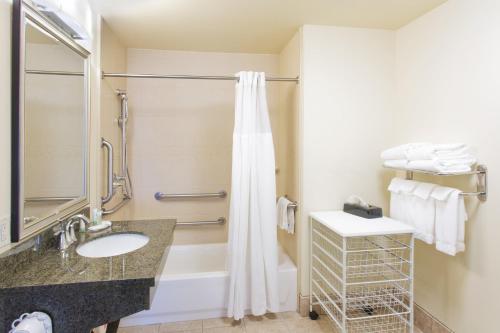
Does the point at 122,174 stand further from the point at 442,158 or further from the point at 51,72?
the point at 442,158

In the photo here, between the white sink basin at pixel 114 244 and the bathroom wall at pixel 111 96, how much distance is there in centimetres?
50

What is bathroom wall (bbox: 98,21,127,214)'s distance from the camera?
208 centimetres

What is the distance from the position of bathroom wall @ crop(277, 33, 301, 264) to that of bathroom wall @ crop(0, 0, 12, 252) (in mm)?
→ 1761

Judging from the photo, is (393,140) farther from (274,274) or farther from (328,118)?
(274,274)

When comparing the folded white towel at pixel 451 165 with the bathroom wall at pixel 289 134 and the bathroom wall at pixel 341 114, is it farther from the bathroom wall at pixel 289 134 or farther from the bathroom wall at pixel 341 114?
the bathroom wall at pixel 289 134

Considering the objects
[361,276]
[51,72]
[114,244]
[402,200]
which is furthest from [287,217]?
[51,72]

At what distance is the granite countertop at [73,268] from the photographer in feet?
3.58

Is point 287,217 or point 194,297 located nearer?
point 194,297

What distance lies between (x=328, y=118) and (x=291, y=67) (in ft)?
1.99

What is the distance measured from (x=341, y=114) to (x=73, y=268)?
198 centimetres

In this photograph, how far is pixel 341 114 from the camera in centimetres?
225

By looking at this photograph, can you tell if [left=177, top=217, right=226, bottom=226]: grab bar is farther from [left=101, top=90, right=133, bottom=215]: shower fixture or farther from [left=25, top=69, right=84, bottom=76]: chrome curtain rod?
[left=25, top=69, right=84, bottom=76]: chrome curtain rod

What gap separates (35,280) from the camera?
110cm

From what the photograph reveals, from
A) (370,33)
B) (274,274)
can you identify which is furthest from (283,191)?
(370,33)
